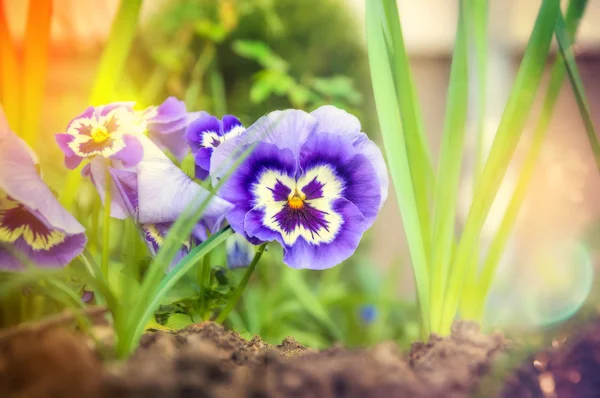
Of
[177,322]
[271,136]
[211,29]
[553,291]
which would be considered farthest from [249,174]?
[211,29]

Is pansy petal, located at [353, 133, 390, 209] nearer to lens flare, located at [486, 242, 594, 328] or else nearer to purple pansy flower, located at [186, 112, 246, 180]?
purple pansy flower, located at [186, 112, 246, 180]

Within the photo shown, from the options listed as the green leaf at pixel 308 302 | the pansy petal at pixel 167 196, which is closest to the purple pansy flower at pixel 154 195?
the pansy petal at pixel 167 196

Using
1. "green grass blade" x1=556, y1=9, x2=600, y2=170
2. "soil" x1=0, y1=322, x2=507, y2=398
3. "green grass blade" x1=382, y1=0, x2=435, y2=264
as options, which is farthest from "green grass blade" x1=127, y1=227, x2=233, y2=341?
"green grass blade" x1=556, y1=9, x2=600, y2=170

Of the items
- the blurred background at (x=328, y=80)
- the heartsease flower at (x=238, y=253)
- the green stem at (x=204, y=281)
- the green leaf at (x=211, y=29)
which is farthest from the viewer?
the green leaf at (x=211, y=29)

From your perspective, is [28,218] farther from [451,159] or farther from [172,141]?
[451,159]

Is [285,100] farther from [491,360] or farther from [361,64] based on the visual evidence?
[491,360]

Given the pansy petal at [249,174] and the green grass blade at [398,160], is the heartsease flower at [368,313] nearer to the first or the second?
the green grass blade at [398,160]

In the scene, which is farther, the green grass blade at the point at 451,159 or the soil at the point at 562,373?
the green grass blade at the point at 451,159
